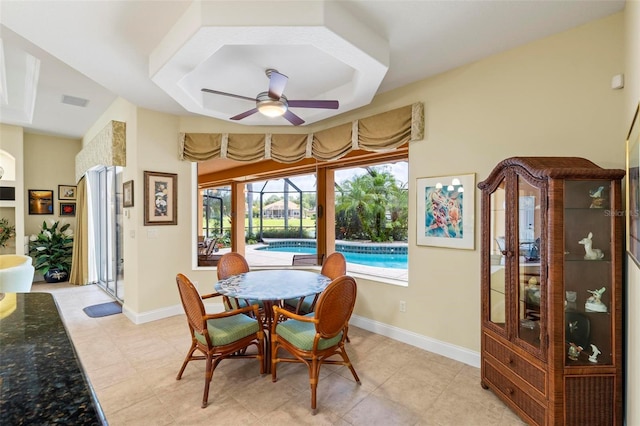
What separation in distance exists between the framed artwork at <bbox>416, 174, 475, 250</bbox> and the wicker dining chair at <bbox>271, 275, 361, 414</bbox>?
3.83 ft

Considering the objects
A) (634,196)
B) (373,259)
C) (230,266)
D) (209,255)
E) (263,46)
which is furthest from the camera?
(373,259)

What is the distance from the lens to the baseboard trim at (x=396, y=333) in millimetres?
2653

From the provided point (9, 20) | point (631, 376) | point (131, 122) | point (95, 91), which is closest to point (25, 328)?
point (9, 20)

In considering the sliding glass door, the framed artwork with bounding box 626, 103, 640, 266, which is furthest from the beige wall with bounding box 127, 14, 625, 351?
the sliding glass door

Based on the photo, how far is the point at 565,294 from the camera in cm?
177

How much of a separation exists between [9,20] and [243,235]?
11.5 feet

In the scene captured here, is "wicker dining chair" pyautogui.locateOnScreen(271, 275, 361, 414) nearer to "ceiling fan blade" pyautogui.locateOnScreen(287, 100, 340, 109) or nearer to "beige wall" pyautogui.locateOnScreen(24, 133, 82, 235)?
"ceiling fan blade" pyautogui.locateOnScreen(287, 100, 340, 109)

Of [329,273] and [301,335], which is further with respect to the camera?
[329,273]

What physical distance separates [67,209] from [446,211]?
7.13m

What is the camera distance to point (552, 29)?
84.5 inches

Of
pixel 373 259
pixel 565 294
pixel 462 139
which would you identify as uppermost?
pixel 462 139

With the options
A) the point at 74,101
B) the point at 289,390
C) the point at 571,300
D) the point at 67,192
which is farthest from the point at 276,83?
the point at 67,192

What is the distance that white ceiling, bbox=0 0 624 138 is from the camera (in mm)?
1858

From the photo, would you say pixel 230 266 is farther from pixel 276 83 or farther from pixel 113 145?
pixel 113 145
